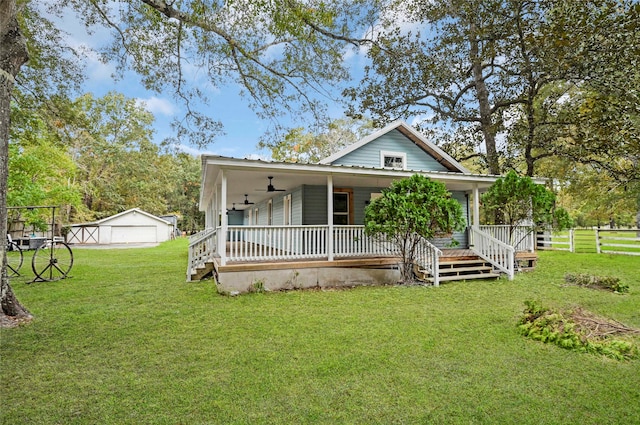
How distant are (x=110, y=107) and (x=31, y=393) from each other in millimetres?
37013

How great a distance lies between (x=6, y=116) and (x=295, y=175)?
19.6 ft

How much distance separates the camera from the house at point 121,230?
88.1 feet

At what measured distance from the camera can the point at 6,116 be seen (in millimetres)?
4914

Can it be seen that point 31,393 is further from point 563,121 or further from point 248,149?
point 248,149

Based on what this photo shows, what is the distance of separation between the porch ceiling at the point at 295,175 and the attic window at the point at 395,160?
1546 mm

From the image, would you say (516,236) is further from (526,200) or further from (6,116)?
(6,116)

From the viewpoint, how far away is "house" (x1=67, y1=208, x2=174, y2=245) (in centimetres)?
2686

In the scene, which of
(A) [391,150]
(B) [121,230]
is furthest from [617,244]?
(B) [121,230]

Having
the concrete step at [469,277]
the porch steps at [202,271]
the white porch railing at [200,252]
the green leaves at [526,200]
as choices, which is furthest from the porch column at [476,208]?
the porch steps at [202,271]

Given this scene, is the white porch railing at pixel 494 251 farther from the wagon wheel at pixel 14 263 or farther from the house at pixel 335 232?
the wagon wheel at pixel 14 263

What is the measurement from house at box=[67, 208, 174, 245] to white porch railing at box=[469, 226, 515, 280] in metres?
27.5

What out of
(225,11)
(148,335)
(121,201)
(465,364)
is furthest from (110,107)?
(465,364)

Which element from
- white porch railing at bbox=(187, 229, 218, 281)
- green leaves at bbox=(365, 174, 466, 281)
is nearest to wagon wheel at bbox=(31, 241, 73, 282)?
white porch railing at bbox=(187, 229, 218, 281)

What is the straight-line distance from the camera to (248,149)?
3188 centimetres
